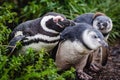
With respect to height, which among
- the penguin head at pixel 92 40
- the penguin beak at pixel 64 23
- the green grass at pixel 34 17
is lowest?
the green grass at pixel 34 17

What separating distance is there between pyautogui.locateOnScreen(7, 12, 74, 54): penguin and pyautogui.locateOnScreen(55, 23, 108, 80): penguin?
6 cm

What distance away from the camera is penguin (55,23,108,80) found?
277 centimetres

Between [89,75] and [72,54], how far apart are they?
0.41m

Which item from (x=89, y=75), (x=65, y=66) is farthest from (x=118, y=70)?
(x=65, y=66)

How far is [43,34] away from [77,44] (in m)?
0.27

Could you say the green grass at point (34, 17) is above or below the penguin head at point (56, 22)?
below

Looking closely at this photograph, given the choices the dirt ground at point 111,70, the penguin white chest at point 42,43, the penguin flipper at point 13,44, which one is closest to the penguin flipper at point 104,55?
the dirt ground at point 111,70

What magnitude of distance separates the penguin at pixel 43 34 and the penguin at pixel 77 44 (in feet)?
0.19

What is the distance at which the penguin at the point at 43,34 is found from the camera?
2.92 metres

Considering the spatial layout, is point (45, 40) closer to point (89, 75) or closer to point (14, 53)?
point (14, 53)

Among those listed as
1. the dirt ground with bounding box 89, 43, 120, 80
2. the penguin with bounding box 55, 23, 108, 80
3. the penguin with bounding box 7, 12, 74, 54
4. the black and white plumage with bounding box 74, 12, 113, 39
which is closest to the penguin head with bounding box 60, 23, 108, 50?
the penguin with bounding box 55, 23, 108, 80

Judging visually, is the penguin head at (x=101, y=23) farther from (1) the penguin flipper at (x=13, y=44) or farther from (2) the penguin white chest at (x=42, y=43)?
(1) the penguin flipper at (x=13, y=44)

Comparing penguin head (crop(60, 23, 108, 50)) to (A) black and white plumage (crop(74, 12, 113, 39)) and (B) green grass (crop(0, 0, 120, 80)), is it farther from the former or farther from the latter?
(A) black and white plumage (crop(74, 12, 113, 39))

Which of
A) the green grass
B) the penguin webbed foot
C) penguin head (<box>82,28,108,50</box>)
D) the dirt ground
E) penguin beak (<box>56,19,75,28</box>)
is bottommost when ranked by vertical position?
the dirt ground
